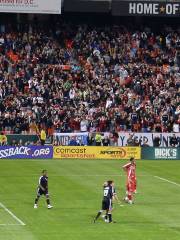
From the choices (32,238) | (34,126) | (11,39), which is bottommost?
(32,238)

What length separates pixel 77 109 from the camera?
218ft

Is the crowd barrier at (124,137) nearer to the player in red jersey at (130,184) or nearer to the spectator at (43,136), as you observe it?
the spectator at (43,136)

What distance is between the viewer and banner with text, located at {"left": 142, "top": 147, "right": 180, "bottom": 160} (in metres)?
63.8

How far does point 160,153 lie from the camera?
63969 millimetres

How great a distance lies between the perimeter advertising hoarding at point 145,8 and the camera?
73188 millimetres

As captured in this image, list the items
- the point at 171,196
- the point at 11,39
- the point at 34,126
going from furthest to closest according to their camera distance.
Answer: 1. the point at 11,39
2. the point at 34,126
3. the point at 171,196

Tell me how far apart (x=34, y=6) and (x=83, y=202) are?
3238 centimetres

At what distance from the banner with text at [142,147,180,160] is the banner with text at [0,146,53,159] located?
734 centimetres

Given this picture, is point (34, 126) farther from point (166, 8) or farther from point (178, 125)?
point (166, 8)

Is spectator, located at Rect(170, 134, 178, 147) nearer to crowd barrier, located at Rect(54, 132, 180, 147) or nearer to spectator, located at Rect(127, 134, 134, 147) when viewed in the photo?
crowd barrier, located at Rect(54, 132, 180, 147)

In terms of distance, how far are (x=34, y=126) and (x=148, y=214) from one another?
27.3 metres

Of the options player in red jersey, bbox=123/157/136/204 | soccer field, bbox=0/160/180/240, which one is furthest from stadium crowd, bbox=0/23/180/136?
player in red jersey, bbox=123/157/136/204

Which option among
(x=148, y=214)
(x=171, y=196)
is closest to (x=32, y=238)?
(x=148, y=214)

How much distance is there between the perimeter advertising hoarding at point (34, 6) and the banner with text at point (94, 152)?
43.7 feet
